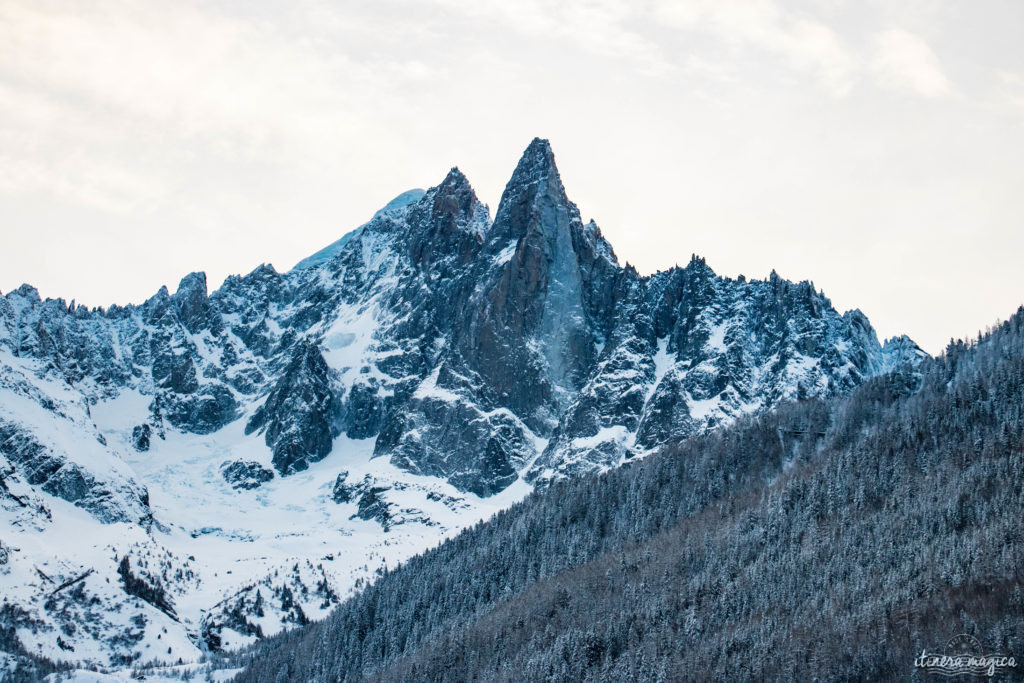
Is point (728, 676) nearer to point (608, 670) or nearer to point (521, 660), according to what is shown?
point (608, 670)

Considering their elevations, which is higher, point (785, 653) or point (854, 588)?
point (854, 588)

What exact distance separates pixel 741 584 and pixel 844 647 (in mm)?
32035

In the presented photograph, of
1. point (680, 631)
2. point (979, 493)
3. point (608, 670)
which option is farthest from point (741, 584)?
point (979, 493)

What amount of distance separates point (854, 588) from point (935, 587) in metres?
10.7

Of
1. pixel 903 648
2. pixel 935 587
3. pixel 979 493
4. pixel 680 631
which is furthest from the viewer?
pixel 979 493

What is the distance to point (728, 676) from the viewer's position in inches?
5433

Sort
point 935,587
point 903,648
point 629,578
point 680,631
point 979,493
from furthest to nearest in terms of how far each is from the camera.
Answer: point 629,578, point 979,493, point 680,631, point 935,587, point 903,648

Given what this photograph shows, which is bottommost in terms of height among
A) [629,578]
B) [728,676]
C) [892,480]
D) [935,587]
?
[728,676]

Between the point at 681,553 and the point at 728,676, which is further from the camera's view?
the point at 681,553

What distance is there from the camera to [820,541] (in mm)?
175000

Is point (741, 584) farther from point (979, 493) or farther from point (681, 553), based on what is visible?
point (979, 493)

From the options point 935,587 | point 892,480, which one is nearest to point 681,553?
point 892,480

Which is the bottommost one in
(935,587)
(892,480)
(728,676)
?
(728,676)

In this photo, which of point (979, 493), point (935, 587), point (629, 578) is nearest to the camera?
point (935, 587)
